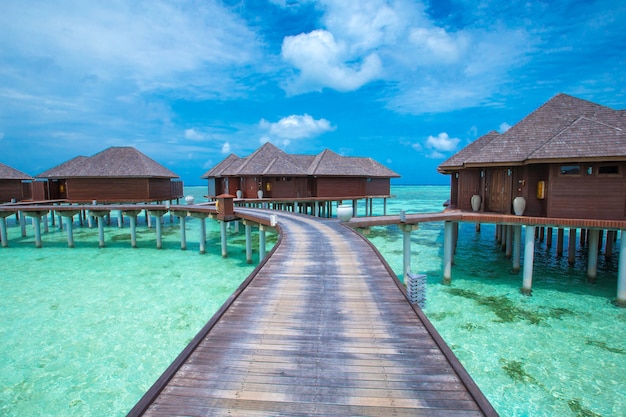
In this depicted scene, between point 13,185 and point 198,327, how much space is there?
1409 inches

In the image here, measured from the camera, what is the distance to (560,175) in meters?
13.7

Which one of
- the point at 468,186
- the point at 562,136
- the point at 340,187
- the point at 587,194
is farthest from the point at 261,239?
the point at 340,187

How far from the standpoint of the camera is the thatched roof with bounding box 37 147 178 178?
3095cm

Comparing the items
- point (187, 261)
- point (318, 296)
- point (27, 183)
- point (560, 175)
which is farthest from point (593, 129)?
point (27, 183)

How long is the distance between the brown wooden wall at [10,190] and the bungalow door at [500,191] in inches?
1688

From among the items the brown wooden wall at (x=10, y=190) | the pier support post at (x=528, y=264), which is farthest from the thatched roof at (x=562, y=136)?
the brown wooden wall at (x=10, y=190)

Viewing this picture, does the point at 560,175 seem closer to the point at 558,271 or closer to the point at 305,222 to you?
the point at 558,271

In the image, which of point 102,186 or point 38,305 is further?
point 102,186

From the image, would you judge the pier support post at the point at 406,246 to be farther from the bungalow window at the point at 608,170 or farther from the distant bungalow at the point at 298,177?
the distant bungalow at the point at 298,177

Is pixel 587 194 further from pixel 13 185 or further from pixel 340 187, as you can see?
pixel 13 185

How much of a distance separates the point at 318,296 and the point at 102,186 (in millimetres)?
32086

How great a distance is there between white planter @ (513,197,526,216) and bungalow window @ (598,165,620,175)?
9.17 ft

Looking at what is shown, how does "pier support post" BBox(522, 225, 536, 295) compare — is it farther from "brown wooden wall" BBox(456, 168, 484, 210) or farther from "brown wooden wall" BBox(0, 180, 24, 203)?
"brown wooden wall" BBox(0, 180, 24, 203)

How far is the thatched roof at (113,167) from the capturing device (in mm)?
30953
